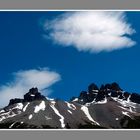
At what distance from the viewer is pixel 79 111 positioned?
330 feet

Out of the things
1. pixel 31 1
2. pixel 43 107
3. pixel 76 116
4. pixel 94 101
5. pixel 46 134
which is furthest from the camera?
pixel 94 101

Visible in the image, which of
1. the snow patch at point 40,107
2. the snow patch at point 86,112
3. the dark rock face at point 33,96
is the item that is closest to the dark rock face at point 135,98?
the snow patch at point 86,112

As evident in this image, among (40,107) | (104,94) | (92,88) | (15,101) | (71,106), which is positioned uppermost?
(92,88)

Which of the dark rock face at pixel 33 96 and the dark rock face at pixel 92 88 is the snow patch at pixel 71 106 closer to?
the dark rock face at pixel 33 96

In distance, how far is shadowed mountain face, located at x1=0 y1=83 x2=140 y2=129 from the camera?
82375 millimetres

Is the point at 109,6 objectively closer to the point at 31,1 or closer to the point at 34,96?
the point at 31,1

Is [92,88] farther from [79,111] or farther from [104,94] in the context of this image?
[79,111]

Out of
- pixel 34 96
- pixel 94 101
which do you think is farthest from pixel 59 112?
pixel 94 101

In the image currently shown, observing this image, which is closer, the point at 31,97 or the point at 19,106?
the point at 19,106

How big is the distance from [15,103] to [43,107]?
33.2 ft

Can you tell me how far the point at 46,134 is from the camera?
40.6ft

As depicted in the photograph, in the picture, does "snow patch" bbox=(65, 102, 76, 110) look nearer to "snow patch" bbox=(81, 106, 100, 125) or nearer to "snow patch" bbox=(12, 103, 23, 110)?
"snow patch" bbox=(81, 106, 100, 125)

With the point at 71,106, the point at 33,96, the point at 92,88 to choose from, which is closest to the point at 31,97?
the point at 33,96

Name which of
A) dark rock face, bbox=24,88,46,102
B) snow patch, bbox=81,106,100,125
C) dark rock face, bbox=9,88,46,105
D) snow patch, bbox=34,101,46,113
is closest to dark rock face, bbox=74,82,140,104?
snow patch, bbox=81,106,100,125
